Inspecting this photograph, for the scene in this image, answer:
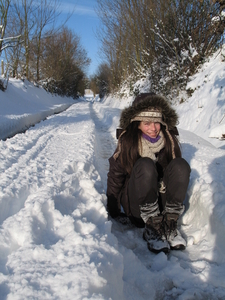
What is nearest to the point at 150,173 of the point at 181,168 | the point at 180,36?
the point at 181,168

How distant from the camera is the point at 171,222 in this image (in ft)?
5.96

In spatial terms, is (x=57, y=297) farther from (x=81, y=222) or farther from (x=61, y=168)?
(x=61, y=168)

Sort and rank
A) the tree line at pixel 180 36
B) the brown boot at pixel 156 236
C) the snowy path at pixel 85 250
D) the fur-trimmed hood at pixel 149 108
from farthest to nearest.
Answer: the tree line at pixel 180 36
the fur-trimmed hood at pixel 149 108
the brown boot at pixel 156 236
the snowy path at pixel 85 250

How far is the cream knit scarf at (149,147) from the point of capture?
1978 millimetres

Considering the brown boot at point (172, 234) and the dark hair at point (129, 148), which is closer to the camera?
the brown boot at point (172, 234)

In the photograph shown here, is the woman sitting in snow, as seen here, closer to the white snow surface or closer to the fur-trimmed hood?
the fur-trimmed hood

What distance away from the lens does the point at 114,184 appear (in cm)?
206

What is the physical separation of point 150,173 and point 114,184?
40 centimetres

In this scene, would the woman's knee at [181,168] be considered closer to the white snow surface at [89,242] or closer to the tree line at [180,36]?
the white snow surface at [89,242]

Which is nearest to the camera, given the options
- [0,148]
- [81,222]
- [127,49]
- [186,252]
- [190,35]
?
[81,222]

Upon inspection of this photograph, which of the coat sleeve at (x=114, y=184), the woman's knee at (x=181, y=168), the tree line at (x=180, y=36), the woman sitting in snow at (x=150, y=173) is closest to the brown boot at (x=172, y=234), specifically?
the woman sitting in snow at (x=150, y=173)

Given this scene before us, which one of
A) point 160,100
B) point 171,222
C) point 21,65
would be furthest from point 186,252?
point 21,65

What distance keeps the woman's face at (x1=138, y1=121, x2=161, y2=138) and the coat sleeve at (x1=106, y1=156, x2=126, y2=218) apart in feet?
1.09

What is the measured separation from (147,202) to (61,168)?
1.38m
